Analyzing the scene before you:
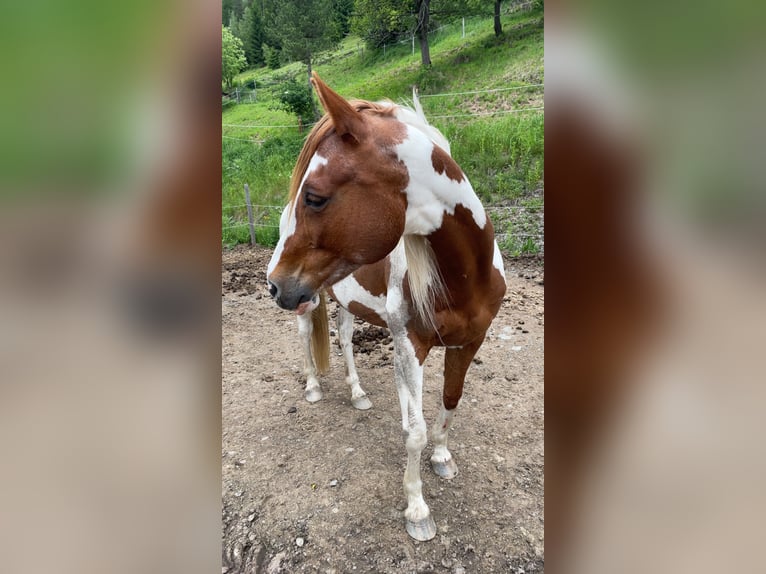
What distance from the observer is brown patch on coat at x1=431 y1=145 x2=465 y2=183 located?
107 centimetres

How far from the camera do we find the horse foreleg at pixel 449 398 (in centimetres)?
161

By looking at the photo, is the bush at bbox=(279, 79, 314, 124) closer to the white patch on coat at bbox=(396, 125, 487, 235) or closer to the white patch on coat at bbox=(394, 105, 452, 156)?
the white patch on coat at bbox=(394, 105, 452, 156)

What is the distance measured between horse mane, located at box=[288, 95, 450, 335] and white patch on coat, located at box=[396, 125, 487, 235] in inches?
2.9

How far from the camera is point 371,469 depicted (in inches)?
73.9

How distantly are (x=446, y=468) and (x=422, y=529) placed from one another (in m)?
0.34

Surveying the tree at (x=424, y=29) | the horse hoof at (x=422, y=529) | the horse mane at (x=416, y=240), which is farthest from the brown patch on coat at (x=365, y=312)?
the tree at (x=424, y=29)

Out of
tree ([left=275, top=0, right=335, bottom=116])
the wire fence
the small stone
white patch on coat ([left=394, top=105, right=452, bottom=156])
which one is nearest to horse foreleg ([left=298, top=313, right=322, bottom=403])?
the small stone

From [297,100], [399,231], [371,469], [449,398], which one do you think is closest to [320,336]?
[371,469]
